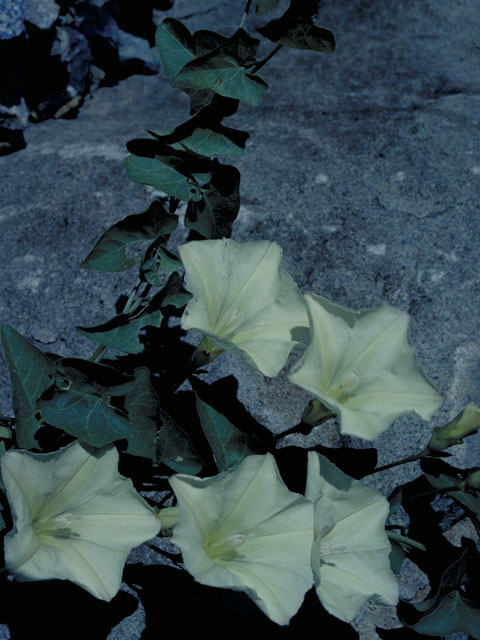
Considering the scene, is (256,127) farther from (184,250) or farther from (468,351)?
(184,250)

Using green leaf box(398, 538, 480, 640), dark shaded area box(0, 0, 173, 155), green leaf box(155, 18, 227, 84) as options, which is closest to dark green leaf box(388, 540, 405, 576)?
green leaf box(398, 538, 480, 640)

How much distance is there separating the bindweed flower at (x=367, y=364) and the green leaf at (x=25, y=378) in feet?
2.13

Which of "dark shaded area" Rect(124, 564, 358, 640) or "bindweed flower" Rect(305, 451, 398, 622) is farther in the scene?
"dark shaded area" Rect(124, 564, 358, 640)

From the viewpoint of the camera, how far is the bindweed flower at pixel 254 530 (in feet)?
4.76

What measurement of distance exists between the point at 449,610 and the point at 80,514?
2.92 ft

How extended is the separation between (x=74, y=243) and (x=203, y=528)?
4.47 ft

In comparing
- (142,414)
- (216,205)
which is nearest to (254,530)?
(142,414)

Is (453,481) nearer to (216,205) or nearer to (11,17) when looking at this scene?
(216,205)

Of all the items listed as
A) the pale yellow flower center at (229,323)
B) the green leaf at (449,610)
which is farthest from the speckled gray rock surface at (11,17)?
the green leaf at (449,610)

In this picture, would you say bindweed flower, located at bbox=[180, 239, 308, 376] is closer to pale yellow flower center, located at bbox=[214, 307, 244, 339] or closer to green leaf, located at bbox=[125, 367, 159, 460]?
pale yellow flower center, located at bbox=[214, 307, 244, 339]

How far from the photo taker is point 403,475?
2129 mm

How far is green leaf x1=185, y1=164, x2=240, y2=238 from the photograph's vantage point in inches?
72.2

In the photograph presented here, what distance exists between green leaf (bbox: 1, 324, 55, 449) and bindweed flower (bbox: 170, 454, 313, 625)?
0.46m

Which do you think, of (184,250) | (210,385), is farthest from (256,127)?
(184,250)
